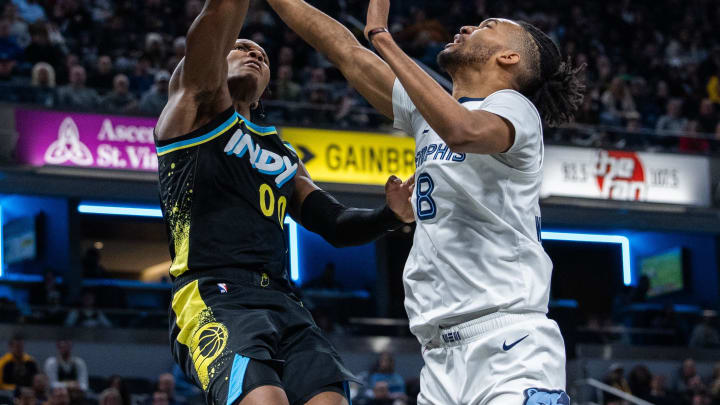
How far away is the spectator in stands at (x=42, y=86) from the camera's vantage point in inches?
640

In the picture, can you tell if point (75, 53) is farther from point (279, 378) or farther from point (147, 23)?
point (279, 378)

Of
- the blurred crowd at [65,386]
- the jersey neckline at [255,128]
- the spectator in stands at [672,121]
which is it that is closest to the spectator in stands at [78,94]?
the blurred crowd at [65,386]

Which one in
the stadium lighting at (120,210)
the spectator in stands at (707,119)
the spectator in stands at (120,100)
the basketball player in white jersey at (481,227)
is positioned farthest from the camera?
the stadium lighting at (120,210)

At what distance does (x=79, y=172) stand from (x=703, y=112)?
39.1 feet

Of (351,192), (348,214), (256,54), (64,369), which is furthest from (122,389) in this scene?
(256,54)

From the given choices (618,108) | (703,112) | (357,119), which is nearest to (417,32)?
(357,119)

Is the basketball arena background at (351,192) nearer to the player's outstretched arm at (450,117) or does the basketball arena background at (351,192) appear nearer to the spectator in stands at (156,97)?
the spectator in stands at (156,97)

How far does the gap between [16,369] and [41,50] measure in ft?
18.2

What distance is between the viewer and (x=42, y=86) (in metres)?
16.3

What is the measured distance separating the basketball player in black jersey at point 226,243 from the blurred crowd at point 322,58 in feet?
28.4

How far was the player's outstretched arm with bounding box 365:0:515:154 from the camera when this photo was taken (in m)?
3.93

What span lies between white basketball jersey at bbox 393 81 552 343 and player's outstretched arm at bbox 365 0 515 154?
0.13m

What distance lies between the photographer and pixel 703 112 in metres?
21.0

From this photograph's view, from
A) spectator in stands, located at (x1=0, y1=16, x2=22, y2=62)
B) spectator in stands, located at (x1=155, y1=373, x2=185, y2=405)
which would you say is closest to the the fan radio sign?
spectator in stands, located at (x1=155, y1=373, x2=185, y2=405)
